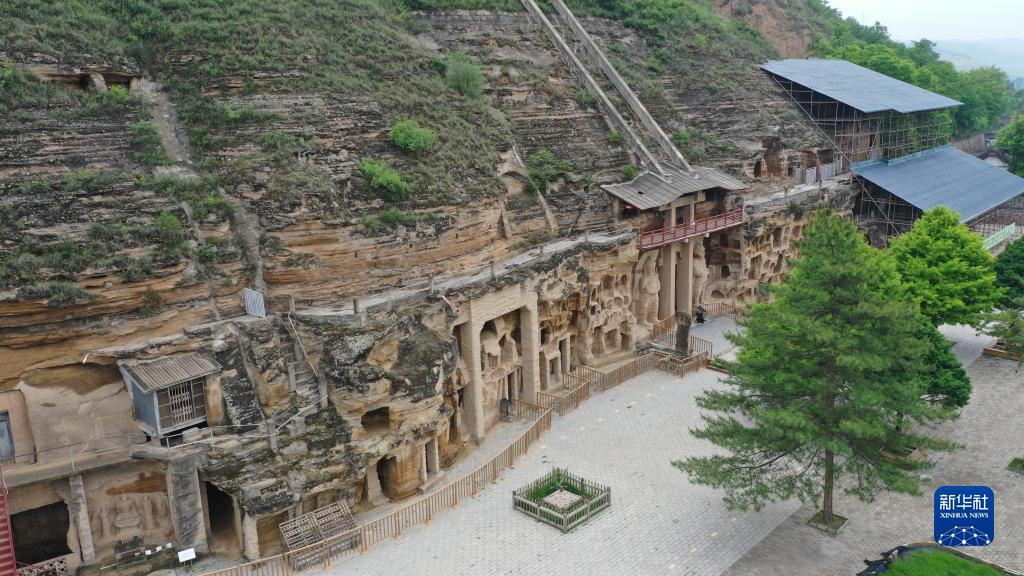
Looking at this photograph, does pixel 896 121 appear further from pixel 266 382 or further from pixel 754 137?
pixel 266 382

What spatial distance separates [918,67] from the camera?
3302 inches

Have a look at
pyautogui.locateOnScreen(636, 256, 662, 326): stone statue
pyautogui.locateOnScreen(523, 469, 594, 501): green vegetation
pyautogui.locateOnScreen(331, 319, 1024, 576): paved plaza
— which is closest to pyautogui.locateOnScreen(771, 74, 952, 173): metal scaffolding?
pyautogui.locateOnScreen(636, 256, 662, 326): stone statue

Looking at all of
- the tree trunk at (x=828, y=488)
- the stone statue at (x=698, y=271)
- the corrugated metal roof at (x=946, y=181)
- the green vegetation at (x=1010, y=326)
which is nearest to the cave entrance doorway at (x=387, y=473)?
the tree trunk at (x=828, y=488)

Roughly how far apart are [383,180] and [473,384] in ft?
28.0

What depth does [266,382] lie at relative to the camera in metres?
25.7

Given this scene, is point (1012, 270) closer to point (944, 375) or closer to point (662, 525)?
point (944, 375)

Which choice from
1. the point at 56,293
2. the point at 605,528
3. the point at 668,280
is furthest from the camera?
the point at 668,280

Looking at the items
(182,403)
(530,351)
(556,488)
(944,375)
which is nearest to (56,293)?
(182,403)

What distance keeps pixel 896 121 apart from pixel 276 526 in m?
52.3

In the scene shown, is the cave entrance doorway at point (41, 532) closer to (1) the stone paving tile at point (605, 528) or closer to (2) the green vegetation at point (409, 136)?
(1) the stone paving tile at point (605, 528)

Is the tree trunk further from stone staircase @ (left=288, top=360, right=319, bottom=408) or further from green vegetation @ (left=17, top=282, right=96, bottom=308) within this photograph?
green vegetation @ (left=17, top=282, right=96, bottom=308)

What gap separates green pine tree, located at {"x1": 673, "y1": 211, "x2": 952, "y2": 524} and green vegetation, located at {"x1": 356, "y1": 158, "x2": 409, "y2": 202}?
1327cm

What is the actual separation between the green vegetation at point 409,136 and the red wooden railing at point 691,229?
1296 cm

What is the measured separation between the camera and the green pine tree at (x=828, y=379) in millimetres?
22406
